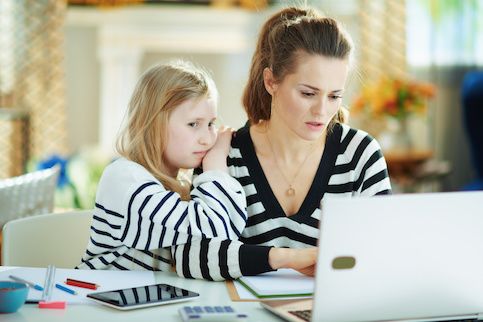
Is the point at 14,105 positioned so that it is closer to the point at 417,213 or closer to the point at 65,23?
the point at 65,23

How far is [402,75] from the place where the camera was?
15.4ft

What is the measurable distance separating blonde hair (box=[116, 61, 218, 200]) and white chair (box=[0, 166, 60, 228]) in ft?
2.08

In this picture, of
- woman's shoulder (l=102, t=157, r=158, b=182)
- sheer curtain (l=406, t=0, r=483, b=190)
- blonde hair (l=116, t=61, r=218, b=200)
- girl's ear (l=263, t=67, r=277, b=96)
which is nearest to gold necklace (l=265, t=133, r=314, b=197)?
girl's ear (l=263, t=67, r=277, b=96)

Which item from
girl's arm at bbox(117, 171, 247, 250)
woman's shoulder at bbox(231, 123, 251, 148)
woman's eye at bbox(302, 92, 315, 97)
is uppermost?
woman's eye at bbox(302, 92, 315, 97)

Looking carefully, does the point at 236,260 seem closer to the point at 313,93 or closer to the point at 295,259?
the point at 295,259

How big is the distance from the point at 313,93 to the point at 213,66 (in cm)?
373

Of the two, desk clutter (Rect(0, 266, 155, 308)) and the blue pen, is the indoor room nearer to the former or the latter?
desk clutter (Rect(0, 266, 155, 308))

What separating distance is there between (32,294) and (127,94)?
151 inches

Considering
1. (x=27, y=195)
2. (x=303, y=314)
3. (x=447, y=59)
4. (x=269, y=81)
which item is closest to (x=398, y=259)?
(x=303, y=314)

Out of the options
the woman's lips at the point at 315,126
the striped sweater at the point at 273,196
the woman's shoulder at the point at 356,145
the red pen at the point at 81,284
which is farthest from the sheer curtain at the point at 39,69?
the red pen at the point at 81,284

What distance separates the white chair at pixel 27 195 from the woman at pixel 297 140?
27.2 inches

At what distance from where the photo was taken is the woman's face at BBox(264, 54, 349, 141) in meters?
1.66

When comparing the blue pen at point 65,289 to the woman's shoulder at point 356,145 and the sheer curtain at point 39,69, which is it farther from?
the sheer curtain at point 39,69

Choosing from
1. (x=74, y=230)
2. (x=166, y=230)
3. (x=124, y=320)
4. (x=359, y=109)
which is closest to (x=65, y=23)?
(x=359, y=109)
